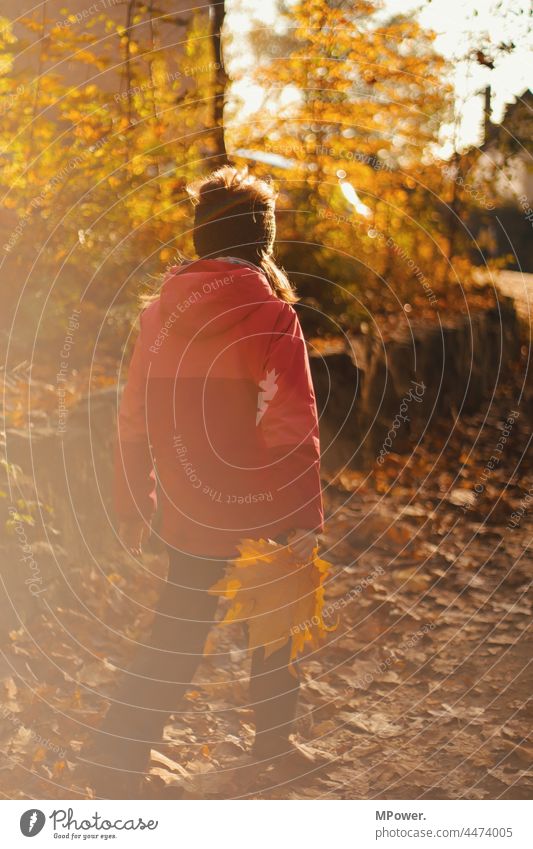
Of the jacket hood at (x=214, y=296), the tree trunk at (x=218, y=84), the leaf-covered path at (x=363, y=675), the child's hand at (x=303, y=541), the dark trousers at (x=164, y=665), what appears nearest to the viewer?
the jacket hood at (x=214, y=296)

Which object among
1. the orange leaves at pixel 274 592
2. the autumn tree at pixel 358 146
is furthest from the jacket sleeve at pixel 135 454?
the autumn tree at pixel 358 146

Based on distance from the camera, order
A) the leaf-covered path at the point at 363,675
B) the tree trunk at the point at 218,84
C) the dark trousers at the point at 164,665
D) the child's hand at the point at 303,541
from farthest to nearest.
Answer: the tree trunk at the point at 218,84, the leaf-covered path at the point at 363,675, the dark trousers at the point at 164,665, the child's hand at the point at 303,541

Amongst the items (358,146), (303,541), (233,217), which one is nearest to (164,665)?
(303,541)

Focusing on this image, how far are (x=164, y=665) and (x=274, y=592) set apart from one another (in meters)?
0.46

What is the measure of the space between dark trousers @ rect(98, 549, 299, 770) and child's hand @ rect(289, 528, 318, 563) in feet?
0.87

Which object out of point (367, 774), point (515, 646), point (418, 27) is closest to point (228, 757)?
point (367, 774)

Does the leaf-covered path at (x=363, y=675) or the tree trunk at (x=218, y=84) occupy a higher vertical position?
the tree trunk at (x=218, y=84)

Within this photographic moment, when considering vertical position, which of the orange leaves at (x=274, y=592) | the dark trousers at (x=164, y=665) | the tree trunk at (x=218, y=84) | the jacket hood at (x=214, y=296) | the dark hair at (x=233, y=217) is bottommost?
the dark trousers at (x=164, y=665)

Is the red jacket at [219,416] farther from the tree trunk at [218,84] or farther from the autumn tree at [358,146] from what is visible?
the autumn tree at [358,146]

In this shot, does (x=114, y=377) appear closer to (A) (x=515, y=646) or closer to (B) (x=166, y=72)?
(B) (x=166, y=72)

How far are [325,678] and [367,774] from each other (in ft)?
1.96

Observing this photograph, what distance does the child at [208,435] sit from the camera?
2559 mm

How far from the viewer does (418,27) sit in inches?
146

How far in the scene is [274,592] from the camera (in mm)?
2891
